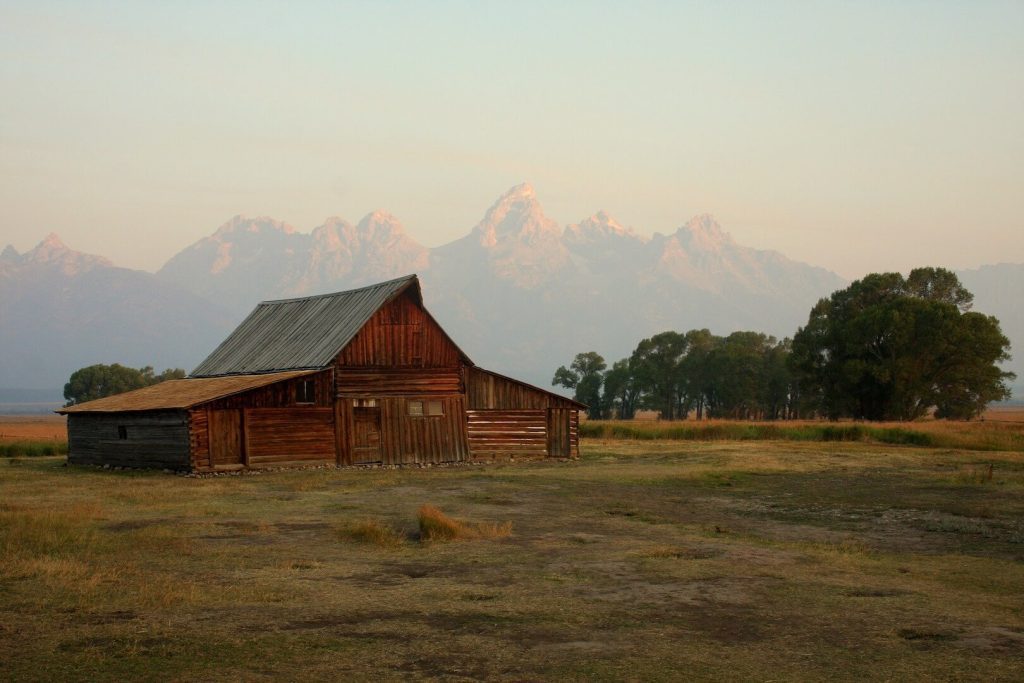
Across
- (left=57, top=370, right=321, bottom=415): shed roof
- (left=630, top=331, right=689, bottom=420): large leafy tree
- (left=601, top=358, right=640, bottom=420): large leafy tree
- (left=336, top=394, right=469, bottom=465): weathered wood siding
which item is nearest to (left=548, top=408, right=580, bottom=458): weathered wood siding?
(left=336, top=394, right=469, bottom=465): weathered wood siding

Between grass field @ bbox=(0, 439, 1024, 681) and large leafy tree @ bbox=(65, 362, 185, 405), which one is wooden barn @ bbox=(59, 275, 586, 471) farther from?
large leafy tree @ bbox=(65, 362, 185, 405)

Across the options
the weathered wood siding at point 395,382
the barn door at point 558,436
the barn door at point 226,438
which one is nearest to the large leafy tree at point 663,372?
the barn door at point 558,436

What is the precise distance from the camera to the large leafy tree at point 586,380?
4983 inches

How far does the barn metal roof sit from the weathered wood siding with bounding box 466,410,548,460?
19.5 feet

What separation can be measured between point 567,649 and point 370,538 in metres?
8.58

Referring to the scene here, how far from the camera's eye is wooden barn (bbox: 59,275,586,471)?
1474 inches

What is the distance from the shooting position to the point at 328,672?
33.0 ft

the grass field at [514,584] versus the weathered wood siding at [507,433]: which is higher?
the weathered wood siding at [507,433]

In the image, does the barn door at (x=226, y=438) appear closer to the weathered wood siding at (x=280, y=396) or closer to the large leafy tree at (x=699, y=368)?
the weathered wood siding at (x=280, y=396)

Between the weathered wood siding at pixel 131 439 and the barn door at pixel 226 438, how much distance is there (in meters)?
0.92

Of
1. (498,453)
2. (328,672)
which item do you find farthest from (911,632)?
(498,453)

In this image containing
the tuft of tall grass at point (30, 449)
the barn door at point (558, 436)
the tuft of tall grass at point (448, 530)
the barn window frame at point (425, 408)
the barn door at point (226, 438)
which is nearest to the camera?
the tuft of tall grass at point (448, 530)

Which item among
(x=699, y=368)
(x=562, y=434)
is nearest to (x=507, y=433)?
(x=562, y=434)

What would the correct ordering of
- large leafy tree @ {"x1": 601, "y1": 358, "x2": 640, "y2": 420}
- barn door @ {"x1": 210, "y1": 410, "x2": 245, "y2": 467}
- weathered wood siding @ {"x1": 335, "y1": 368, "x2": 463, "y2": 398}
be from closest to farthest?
barn door @ {"x1": 210, "y1": 410, "x2": 245, "y2": 467}
weathered wood siding @ {"x1": 335, "y1": 368, "x2": 463, "y2": 398}
large leafy tree @ {"x1": 601, "y1": 358, "x2": 640, "y2": 420}
